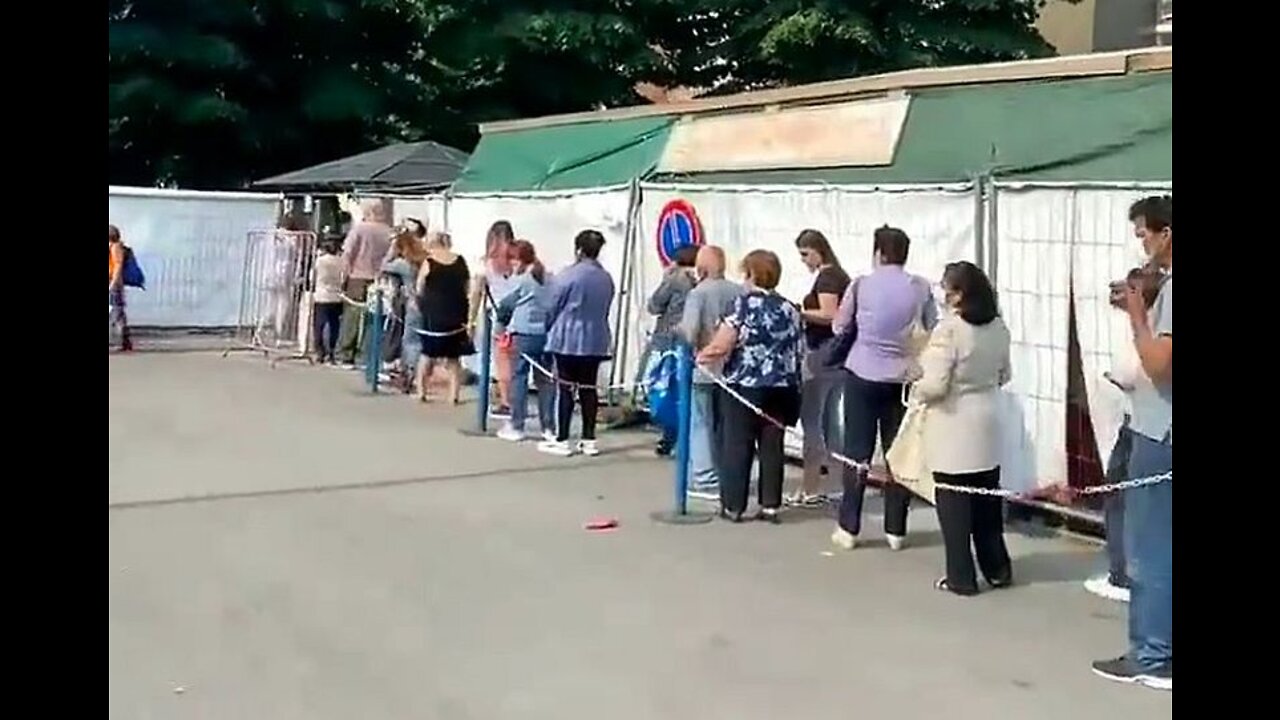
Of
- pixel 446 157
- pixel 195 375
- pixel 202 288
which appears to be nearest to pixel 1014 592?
pixel 195 375

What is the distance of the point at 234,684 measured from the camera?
668cm

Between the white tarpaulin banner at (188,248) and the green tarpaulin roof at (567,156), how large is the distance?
6551 mm

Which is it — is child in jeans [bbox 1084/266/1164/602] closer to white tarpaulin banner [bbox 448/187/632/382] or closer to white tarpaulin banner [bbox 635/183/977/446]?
white tarpaulin banner [bbox 635/183/977/446]

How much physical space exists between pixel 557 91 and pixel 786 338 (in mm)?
20794

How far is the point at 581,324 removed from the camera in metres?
12.3

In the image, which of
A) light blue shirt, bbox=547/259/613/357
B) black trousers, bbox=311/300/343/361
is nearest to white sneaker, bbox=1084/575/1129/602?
light blue shirt, bbox=547/259/613/357

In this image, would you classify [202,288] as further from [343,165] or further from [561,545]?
[561,545]

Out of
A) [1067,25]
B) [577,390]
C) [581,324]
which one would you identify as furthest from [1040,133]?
[1067,25]

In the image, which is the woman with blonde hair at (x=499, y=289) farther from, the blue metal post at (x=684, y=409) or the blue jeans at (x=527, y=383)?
the blue metal post at (x=684, y=409)

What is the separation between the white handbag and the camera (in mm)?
8328

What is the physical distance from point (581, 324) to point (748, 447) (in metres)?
2.68

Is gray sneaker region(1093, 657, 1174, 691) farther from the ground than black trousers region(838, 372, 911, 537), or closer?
closer

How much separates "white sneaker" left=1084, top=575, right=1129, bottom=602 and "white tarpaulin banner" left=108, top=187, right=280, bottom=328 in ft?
57.4

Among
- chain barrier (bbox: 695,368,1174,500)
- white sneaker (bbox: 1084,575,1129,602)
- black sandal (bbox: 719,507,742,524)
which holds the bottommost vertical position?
white sneaker (bbox: 1084,575,1129,602)
